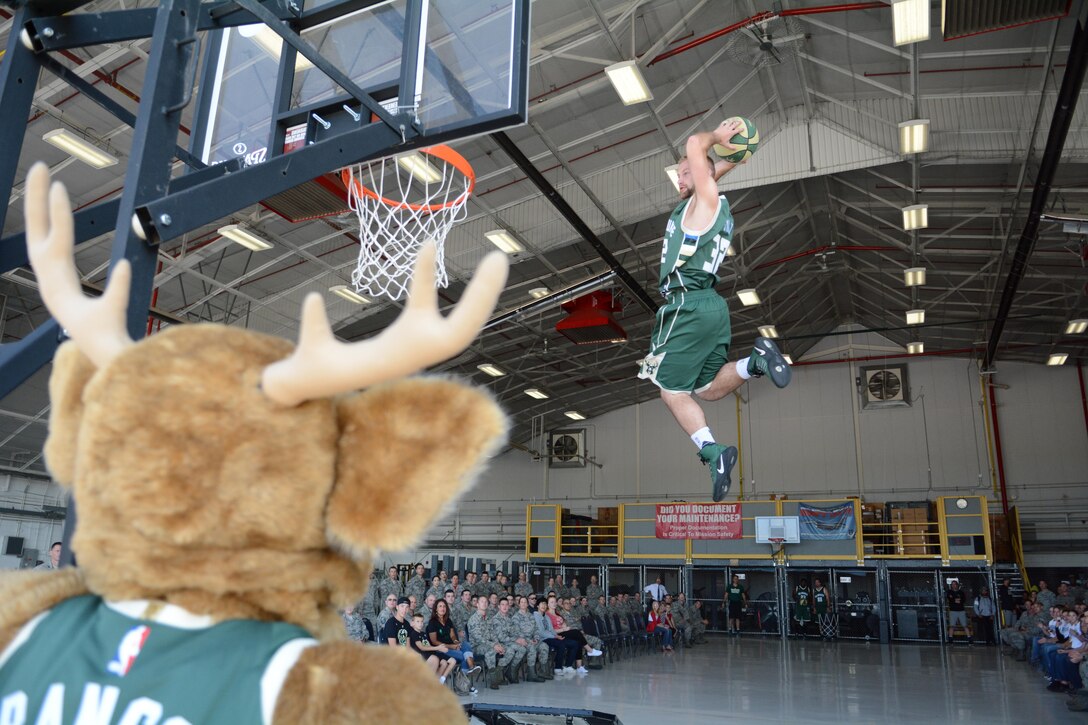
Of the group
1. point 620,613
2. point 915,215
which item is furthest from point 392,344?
point 620,613

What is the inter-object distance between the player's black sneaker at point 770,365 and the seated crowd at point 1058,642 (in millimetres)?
7867

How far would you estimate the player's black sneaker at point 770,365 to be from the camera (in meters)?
4.23

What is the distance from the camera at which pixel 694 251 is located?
4.32 meters

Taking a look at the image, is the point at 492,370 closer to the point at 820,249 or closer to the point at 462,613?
the point at 820,249

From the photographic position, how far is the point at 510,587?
725 inches

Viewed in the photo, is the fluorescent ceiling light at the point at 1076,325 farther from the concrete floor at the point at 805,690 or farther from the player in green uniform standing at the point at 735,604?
the player in green uniform standing at the point at 735,604

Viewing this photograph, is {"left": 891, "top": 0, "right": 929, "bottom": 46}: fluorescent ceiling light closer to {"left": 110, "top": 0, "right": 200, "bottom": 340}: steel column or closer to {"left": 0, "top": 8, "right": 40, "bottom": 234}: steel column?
{"left": 110, "top": 0, "right": 200, "bottom": 340}: steel column

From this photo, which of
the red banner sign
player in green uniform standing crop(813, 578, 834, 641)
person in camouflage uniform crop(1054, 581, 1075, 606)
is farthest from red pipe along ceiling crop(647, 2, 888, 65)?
player in green uniform standing crop(813, 578, 834, 641)

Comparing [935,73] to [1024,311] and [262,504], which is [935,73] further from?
[262,504]

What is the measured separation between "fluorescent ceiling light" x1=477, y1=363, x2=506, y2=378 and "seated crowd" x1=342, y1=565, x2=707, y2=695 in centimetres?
627

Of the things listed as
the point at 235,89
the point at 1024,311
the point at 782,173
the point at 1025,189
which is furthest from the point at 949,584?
the point at 235,89

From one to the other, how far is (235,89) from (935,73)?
12.0 metres

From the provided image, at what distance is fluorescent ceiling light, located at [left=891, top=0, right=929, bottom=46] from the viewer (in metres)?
9.23

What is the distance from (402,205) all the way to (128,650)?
5391 mm
